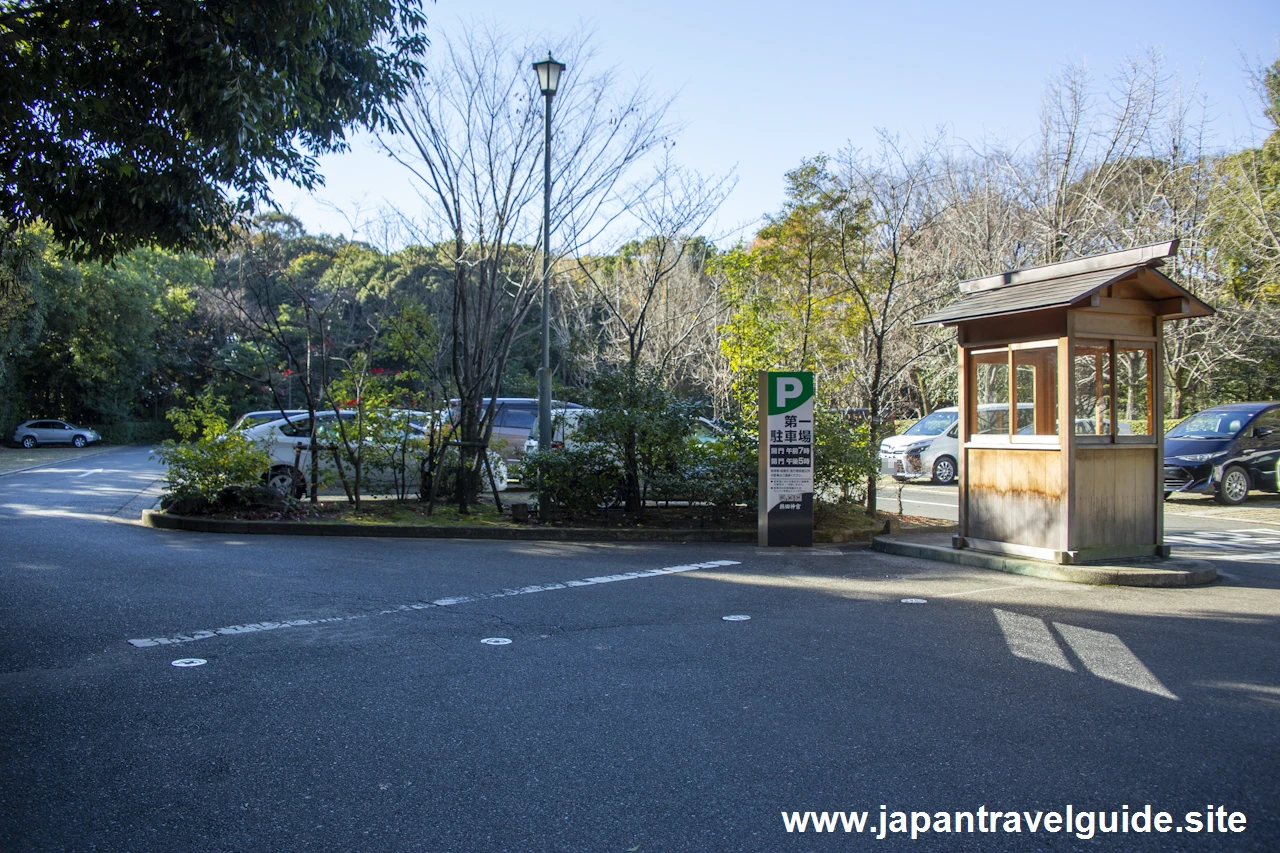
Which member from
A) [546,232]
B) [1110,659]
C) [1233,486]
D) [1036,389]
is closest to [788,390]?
[1036,389]

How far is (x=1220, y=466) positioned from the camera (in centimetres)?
1563

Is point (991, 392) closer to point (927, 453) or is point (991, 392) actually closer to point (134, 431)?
point (927, 453)

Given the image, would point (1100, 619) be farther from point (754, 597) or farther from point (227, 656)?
point (227, 656)

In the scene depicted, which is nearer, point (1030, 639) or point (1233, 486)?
point (1030, 639)

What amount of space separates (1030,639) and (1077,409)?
3.52m

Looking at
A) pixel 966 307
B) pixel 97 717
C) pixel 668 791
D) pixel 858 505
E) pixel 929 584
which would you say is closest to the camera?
pixel 668 791

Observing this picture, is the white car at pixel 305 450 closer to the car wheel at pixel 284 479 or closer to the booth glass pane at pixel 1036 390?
the car wheel at pixel 284 479

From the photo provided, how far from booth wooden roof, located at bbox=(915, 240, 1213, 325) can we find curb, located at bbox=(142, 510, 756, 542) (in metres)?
3.88

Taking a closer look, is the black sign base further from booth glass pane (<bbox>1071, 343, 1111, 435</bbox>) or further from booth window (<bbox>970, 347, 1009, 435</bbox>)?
booth glass pane (<bbox>1071, 343, 1111, 435</bbox>)

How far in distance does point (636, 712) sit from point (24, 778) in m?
2.70

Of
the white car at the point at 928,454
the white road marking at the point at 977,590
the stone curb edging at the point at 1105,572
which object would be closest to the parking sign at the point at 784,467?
the stone curb edging at the point at 1105,572

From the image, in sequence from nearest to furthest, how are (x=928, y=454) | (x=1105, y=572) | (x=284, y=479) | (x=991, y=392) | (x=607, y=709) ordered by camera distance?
(x=607, y=709) → (x=1105, y=572) → (x=991, y=392) → (x=284, y=479) → (x=928, y=454)

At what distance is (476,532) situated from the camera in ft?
37.9

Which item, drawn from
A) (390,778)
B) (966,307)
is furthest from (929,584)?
(390,778)
